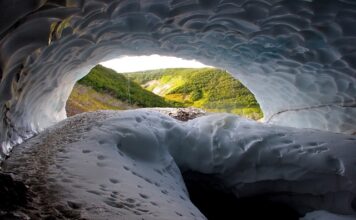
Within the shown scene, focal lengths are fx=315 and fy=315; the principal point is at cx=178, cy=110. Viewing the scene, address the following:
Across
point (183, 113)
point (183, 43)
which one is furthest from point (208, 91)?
point (183, 43)

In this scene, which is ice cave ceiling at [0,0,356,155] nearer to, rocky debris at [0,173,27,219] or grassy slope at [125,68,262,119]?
rocky debris at [0,173,27,219]

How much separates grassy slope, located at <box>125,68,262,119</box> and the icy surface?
888 centimetres

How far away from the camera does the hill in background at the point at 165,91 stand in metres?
10.3

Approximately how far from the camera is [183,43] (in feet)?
13.1

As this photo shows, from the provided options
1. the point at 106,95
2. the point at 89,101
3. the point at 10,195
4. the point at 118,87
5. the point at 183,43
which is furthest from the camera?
the point at 118,87

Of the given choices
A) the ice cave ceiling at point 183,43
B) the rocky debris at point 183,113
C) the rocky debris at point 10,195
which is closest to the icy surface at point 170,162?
the rocky debris at point 10,195

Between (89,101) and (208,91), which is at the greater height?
(89,101)

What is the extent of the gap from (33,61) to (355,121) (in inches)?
172

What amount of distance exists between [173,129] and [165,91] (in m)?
10.7

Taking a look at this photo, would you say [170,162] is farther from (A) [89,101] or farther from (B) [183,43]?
(A) [89,101]

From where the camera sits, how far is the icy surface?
79.0 inches

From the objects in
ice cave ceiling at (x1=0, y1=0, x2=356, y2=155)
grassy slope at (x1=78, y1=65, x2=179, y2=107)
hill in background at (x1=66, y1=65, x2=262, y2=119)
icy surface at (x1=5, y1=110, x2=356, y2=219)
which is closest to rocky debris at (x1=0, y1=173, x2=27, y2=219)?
icy surface at (x1=5, y1=110, x2=356, y2=219)

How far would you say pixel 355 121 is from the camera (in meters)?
4.66

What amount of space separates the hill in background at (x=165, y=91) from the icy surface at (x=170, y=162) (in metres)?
6.01
